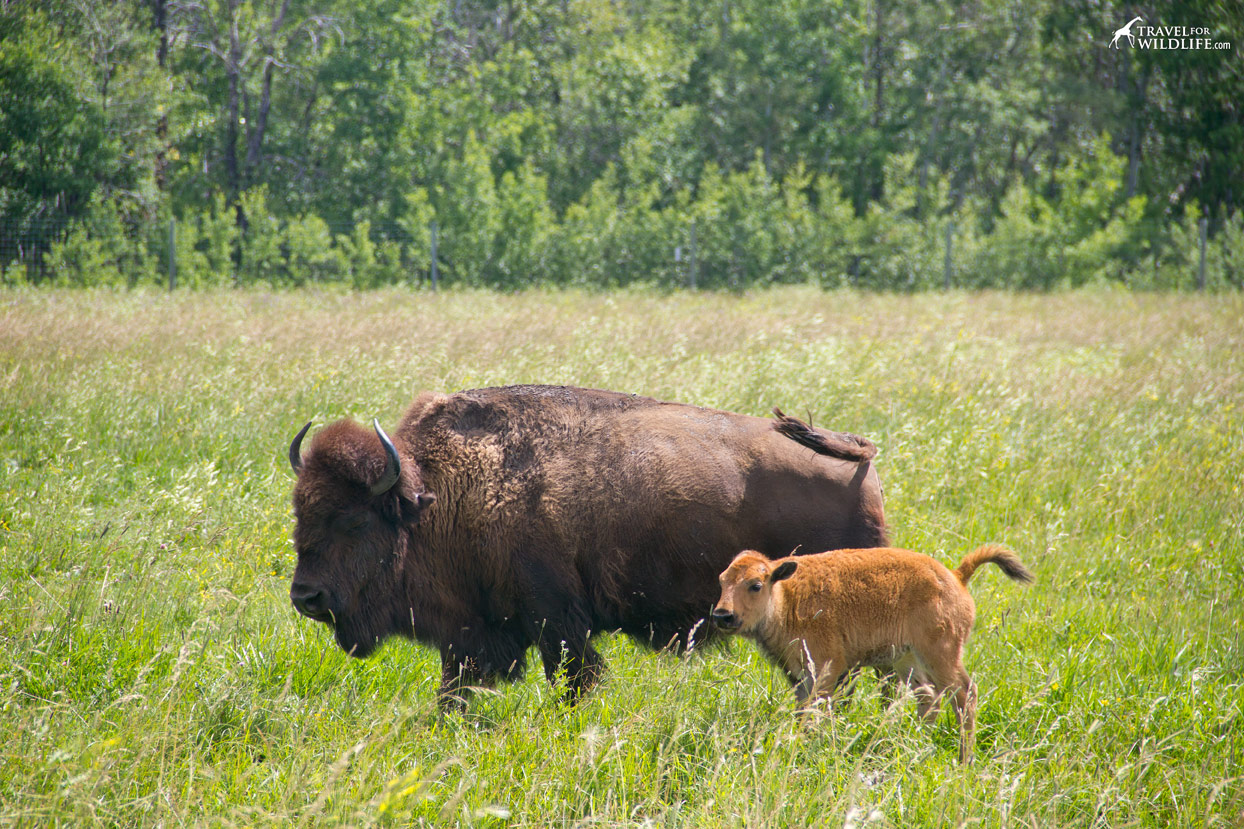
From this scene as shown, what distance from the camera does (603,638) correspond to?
4.61m

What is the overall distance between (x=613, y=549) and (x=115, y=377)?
18.4 feet

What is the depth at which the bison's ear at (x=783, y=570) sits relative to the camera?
341cm

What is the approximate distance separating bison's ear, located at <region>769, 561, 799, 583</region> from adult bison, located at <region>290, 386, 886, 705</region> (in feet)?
2.05

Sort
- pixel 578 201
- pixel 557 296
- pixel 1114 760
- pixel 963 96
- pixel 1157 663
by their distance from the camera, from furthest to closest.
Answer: pixel 963 96 < pixel 578 201 < pixel 557 296 < pixel 1157 663 < pixel 1114 760

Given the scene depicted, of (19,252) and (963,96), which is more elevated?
(963,96)

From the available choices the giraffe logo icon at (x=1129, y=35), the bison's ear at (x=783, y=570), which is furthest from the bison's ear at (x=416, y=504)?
the giraffe logo icon at (x=1129, y=35)

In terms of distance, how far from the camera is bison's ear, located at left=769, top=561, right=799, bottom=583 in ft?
11.2

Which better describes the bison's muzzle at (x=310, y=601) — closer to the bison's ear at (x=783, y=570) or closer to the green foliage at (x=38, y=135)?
the bison's ear at (x=783, y=570)

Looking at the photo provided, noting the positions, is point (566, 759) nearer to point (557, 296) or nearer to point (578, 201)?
point (557, 296)

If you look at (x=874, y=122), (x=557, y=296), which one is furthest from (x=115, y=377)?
(x=874, y=122)

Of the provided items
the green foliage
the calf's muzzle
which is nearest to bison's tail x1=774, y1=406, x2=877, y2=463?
the calf's muzzle

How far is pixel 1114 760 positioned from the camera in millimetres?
3576

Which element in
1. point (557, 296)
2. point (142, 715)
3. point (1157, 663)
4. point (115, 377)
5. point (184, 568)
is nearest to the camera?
point (142, 715)

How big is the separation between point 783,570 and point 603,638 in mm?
1464
